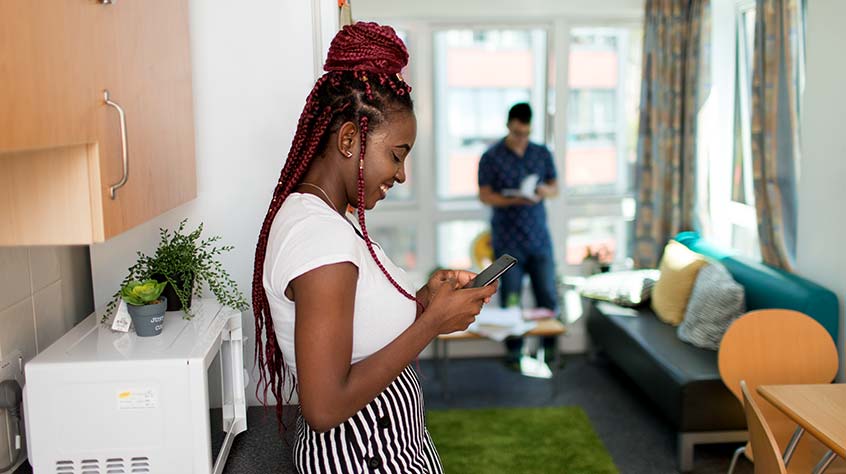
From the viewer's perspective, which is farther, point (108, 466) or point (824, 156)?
point (824, 156)

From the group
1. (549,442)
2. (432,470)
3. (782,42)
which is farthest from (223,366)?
(782,42)

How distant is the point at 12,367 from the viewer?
5.01 ft

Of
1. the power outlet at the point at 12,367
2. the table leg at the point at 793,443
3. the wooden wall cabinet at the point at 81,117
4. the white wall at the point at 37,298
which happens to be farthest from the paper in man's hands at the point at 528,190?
the power outlet at the point at 12,367

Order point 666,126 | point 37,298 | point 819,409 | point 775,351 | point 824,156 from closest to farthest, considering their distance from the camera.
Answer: point 37,298
point 819,409
point 775,351
point 824,156
point 666,126

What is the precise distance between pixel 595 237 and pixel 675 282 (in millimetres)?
1026

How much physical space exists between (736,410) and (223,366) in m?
2.58

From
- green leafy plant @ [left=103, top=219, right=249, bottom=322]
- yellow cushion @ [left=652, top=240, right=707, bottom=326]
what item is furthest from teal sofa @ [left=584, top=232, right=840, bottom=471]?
green leafy plant @ [left=103, top=219, right=249, bottom=322]

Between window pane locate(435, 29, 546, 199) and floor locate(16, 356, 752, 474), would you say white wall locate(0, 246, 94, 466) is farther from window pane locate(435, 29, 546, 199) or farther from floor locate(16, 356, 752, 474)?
window pane locate(435, 29, 546, 199)

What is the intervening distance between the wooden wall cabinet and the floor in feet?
9.31

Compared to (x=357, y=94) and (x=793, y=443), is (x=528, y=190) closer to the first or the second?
(x=793, y=443)

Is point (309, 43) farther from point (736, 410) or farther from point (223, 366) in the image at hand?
point (736, 410)

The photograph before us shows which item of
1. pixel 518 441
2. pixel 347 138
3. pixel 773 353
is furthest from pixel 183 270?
pixel 518 441

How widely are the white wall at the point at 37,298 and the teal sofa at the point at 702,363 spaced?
2610 mm

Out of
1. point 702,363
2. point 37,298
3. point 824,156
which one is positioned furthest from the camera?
point 702,363
